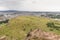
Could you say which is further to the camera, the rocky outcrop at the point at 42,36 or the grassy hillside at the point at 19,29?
the grassy hillside at the point at 19,29

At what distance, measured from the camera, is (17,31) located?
3547 centimetres

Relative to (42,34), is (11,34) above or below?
below

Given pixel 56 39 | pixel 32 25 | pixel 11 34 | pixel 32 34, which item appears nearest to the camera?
pixel 56 39

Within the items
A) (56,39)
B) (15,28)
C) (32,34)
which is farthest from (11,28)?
(56,39)

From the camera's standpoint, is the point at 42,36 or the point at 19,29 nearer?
the point at 42,36

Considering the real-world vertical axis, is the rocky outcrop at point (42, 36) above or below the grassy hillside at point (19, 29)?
above

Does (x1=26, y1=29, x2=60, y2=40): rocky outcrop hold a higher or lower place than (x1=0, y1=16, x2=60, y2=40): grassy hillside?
higher

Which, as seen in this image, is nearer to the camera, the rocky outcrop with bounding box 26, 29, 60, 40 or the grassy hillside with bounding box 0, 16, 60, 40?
the rocky outcrop with bounding box 26, 29, 60, 40

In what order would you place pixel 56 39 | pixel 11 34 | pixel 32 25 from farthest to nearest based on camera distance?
pixel 32 25, pixel 11 34, pixel 56 39

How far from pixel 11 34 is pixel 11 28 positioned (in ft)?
13.3

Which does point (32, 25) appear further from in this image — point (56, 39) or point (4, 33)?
point (56, 39)

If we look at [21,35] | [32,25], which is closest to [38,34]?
[21,35]

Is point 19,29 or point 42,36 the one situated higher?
point 42,36

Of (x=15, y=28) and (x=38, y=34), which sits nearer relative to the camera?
(x=38, y=34)
